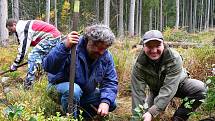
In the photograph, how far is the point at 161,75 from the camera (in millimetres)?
3984

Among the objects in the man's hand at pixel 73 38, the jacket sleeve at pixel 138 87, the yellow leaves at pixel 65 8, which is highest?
the yellow leaves at pixel 65 8

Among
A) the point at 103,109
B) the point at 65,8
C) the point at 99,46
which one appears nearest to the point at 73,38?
the point at 99,46

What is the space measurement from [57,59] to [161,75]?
1.12m

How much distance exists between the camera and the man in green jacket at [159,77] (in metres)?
3.69

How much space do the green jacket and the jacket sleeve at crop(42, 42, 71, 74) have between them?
2.57 feet

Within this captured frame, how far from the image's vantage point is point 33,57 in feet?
21.2

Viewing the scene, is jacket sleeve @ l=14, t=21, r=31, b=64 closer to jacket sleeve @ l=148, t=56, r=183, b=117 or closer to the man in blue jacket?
the man in blue jacket

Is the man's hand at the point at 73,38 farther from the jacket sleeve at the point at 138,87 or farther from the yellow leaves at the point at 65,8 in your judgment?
the yellow leaves at the point at 65,8

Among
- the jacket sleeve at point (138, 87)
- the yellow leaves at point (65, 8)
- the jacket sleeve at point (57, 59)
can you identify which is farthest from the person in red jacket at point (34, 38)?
the yellow leaves at point (65, 8)

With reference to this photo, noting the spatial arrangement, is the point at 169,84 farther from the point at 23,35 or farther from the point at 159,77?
the point at 23,35

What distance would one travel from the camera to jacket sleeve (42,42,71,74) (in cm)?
367

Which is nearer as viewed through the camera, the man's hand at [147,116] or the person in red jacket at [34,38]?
the man's hand at [147,116]

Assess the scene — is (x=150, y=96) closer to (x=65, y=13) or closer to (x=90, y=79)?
(x=90, y=79)

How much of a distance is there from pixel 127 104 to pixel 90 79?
49.6 inches
